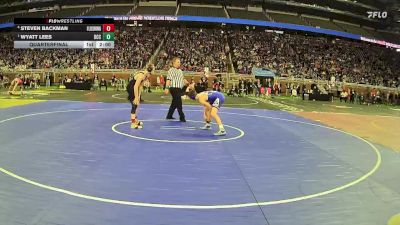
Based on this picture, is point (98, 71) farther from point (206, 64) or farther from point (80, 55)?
point (206, 64)

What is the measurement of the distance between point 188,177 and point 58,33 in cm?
2706

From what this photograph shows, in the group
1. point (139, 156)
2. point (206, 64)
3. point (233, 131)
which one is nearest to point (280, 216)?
point (139, 156)

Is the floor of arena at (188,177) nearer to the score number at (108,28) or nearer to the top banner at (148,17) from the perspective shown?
the score number at (108,28)

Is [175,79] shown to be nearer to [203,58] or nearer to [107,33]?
[107,33]

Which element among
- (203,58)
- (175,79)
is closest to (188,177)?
(175,79)

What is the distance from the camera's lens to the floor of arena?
16.2 feet

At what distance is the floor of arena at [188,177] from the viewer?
16.2 ft

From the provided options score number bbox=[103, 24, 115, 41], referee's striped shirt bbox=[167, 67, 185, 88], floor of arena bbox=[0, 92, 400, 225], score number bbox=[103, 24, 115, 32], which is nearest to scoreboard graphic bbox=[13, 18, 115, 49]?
score number bbox=[103, 24, 115, 41]

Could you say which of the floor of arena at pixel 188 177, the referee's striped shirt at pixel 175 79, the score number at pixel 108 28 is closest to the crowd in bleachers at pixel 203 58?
the score number at pixel 108 28

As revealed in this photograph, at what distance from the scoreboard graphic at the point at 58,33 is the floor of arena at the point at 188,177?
2014 cm

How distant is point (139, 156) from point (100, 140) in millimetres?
2059

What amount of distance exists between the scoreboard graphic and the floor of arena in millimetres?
20137

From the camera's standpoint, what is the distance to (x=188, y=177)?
6625 millimetres

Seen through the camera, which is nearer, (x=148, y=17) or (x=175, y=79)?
(x=175, y=79)
